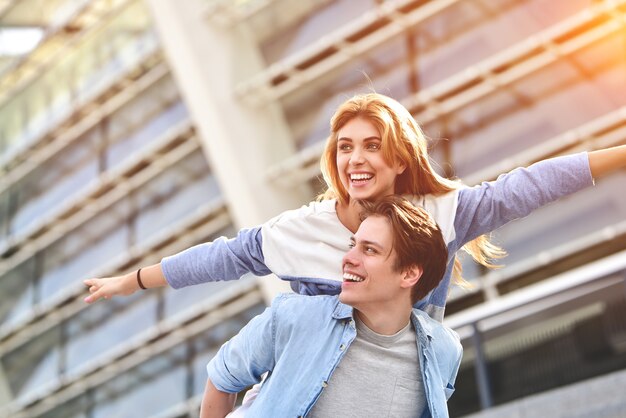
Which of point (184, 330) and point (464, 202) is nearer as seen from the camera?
point (464, 202)

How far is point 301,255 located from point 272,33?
1178 centimetres

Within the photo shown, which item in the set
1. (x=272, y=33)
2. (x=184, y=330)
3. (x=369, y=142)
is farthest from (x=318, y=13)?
(x=369, y=142)

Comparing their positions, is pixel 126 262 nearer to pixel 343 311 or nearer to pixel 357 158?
Result: pixel 357 158

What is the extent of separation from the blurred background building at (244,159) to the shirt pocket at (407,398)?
484 centimetres

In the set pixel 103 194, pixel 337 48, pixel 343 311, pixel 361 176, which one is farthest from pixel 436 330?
pixel 103 194

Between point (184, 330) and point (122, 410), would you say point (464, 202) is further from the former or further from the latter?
point (122, 410)

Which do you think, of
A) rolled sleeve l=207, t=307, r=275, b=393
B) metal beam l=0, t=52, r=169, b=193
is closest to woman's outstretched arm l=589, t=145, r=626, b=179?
rolled sleeve l=207, t=307, r=275, b=393

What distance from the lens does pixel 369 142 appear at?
3988mm

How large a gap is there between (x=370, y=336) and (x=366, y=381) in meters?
0.14

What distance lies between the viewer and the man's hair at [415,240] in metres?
3.70

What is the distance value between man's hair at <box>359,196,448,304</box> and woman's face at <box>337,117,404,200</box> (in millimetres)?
107

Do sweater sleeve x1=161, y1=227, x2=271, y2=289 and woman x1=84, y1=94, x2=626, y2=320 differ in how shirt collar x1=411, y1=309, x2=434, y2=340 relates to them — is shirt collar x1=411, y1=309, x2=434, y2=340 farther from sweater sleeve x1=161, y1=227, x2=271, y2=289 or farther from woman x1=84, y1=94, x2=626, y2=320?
sweater sleeve x1=161, y1=227, x2=271, y2=289

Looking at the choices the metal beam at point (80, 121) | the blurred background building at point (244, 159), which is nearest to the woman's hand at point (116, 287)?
the blurred background building at point (244, 159)

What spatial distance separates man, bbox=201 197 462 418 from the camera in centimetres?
371
